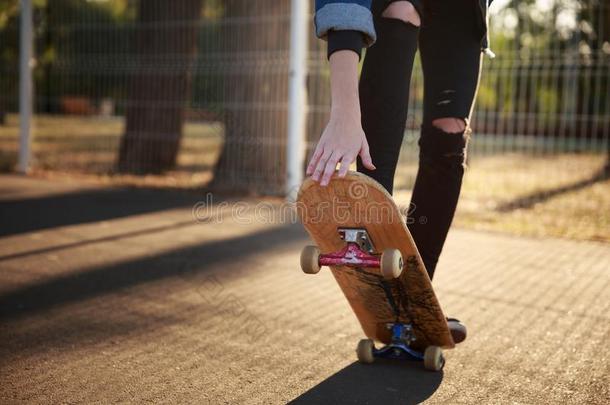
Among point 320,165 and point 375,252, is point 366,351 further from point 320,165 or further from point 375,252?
point 320,165

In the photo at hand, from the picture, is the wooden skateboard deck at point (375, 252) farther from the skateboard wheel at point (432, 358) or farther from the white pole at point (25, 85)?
the white pole at point (25, 85)

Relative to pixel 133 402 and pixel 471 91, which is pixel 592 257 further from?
pixel 133 402

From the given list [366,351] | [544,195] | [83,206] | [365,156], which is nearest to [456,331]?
[366,351]

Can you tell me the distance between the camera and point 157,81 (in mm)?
8008

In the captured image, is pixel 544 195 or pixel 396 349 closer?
pixel 396 349

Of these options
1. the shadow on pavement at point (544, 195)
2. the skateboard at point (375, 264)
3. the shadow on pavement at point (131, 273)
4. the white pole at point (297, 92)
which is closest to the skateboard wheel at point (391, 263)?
the skateboard at point (375, 264)

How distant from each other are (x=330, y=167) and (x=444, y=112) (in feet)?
1.83

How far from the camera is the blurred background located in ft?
20.9

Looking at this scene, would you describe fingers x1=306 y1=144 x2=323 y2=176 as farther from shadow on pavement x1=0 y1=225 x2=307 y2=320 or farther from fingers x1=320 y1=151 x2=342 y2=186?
shadow on pavement x1=0 y1=225 x2=307 y2=320

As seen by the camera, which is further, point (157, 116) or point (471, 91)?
point (157, 116)

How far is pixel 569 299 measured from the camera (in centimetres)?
288

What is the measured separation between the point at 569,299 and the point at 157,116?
5885mm

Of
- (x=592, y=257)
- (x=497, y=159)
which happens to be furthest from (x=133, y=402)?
(x=497, y=159)

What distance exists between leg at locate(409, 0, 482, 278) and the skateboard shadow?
0.95ft
